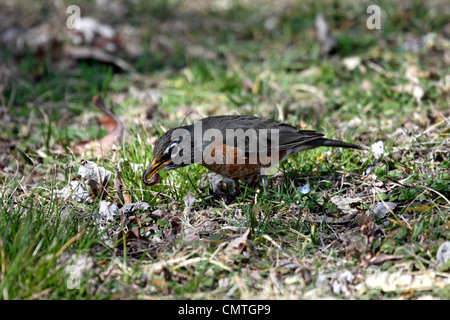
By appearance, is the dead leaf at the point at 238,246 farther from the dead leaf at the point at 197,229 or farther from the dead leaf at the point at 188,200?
the dead leaf at the point at 188,200

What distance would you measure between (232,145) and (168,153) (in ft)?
2.05

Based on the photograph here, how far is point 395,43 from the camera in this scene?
7793 mm

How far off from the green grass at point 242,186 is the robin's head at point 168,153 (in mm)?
275

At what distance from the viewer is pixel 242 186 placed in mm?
4312

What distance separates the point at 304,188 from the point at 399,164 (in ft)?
3.48

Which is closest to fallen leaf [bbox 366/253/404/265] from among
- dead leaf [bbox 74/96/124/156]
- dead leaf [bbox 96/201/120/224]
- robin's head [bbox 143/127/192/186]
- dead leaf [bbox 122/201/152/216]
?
robin's head [bbox 143/127/192/186]

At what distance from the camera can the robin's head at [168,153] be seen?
4.21 meters

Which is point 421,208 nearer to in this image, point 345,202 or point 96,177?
point 345,202

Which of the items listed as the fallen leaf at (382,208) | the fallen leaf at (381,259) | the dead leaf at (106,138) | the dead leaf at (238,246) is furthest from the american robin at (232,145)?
the fallen leaf at (381,259)

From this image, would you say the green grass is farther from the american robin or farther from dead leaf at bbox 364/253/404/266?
the american robin

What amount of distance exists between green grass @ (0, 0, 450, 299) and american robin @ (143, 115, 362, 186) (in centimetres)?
24

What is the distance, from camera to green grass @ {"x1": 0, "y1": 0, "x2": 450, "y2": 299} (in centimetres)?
342

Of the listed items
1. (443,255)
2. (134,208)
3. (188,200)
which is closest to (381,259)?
(443,255)
